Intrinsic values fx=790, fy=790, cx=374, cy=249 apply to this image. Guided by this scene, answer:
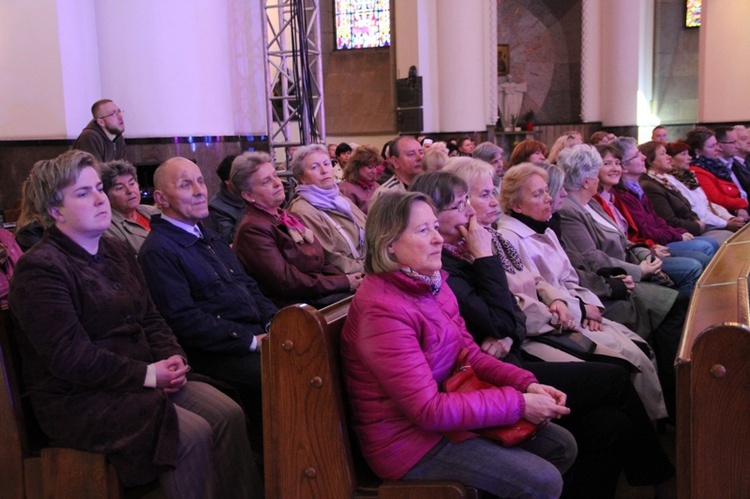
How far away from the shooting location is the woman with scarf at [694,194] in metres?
6.65

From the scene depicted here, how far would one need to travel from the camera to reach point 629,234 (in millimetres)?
5391

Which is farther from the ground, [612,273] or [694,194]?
[694,194]

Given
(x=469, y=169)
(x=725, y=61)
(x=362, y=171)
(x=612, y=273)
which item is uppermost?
(x=725, y=61)

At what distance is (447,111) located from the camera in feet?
45.3

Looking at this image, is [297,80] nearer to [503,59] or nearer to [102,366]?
[503,59]

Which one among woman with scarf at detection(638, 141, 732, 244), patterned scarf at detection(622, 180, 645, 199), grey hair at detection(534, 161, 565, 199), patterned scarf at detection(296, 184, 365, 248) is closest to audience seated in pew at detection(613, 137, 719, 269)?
patterned scarf at detection(622, 180, 645, 199)

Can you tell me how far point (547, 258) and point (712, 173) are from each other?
4.46 m

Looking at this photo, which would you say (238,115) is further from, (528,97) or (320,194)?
(528,97)

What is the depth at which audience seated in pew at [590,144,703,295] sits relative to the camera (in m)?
4.79

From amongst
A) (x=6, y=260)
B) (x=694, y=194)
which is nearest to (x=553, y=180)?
(x=6, y=260)

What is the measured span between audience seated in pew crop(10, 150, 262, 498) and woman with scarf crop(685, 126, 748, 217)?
5.84 metres

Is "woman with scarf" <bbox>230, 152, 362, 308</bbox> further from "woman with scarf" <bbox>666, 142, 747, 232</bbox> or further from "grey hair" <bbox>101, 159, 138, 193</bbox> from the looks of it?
"woman with scarf" <bbox>666, 142, 747, 232</bbox>

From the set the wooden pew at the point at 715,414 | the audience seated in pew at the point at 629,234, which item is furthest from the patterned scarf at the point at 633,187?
the wooden pew at the point at 715,414

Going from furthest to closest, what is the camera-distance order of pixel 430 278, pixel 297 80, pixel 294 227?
pixel 297 80
pixel 294 227
pixel 430 278
